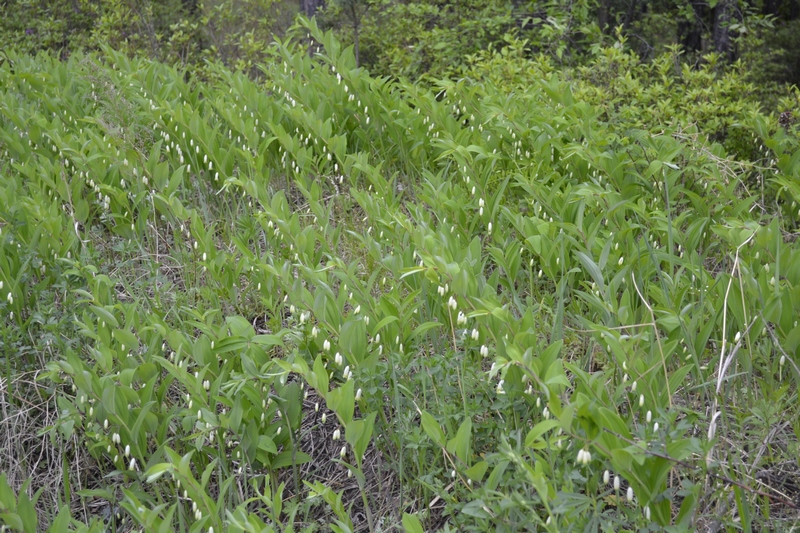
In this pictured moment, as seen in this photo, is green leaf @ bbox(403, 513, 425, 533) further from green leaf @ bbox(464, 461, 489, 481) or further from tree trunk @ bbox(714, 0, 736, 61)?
tree trunk @ bbox(714, 0, 736, 61)

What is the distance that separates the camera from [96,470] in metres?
2.91

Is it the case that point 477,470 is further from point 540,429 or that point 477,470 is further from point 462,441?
point 540,429

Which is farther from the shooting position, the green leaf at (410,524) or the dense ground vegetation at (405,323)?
the dense ground vegetation at (405,323)

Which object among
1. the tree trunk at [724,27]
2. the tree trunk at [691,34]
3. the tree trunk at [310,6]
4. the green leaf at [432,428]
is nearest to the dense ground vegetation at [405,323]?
the green leaf at [432,428]

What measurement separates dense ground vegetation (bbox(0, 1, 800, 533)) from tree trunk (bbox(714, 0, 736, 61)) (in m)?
2.30

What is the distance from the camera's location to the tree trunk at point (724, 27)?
7030 mm

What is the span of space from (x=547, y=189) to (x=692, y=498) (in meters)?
1.91

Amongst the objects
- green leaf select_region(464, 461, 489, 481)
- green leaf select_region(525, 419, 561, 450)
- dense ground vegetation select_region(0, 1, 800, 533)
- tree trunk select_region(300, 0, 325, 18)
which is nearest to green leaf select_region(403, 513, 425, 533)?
dense ground vegetation select_region(0, 1, 800, 533)

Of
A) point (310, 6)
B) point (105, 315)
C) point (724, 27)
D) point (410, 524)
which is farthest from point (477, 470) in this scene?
point (310, 6)

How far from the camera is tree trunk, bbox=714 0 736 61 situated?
7030mm

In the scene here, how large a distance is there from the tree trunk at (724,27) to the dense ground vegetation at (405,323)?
2.30 metres

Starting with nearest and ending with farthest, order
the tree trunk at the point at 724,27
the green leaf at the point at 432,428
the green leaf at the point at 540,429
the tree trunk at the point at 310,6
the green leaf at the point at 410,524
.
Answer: the green leaf at the point at 540,429 < the green leaf at the point at 410,524 < the green leaf at the point at 432,428 < the tree trunk at the point at 724,27 < the tree trunk at the point at 310,6

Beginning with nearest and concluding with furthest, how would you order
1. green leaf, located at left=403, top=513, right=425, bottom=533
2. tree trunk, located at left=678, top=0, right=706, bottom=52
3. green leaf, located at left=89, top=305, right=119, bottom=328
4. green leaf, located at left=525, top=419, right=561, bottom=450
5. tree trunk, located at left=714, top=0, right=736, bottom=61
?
1. green leaf, located at left=525, top=419, right=561, bottom=450
2. green leaf, located at left=403, top=513, right=425, bottom=533
3. green leaf, located at left=89, top=305, right=119, bottom=328
4. tree trunk, located at left=714, top=0, right=736, bottom=61
5. tree trunk, located at left=678, top=0, right=706, bottom=52

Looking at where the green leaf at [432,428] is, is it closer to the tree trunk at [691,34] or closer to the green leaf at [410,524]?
the green leaf at [410,524]
